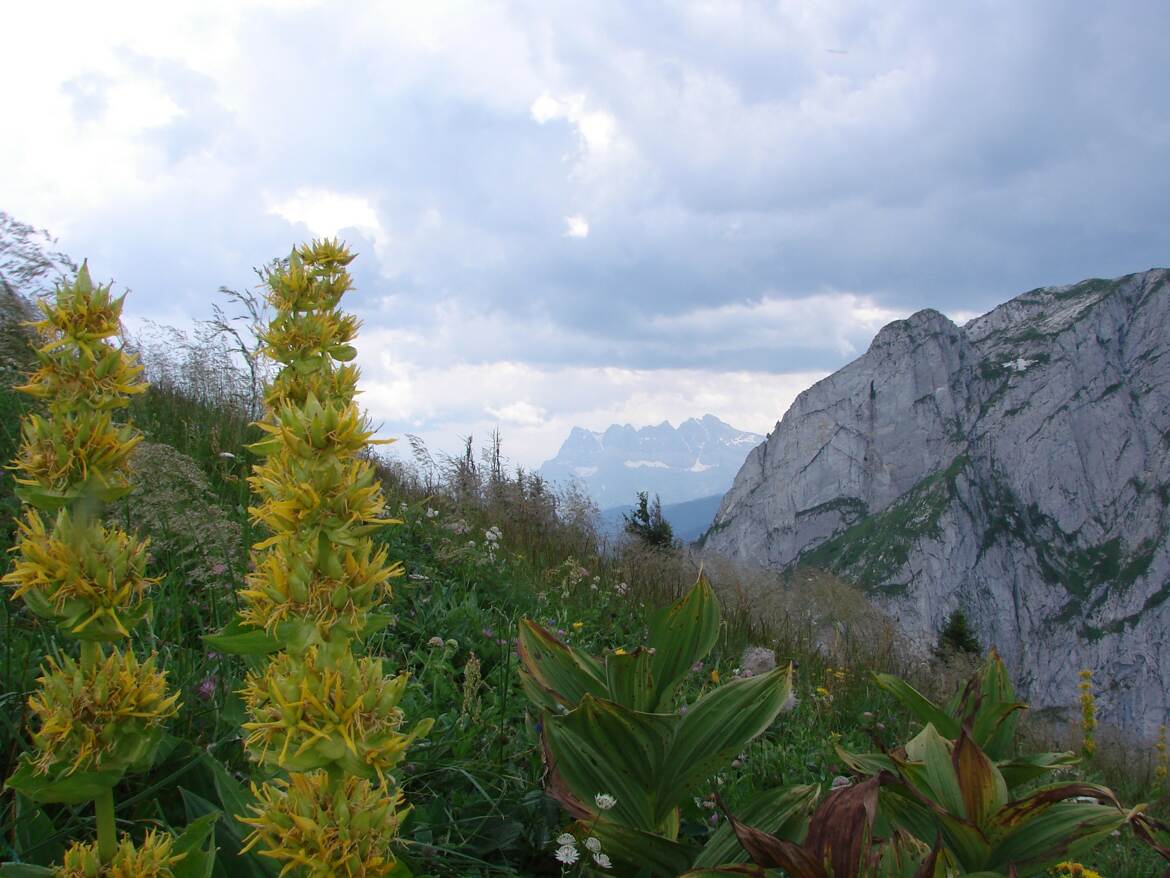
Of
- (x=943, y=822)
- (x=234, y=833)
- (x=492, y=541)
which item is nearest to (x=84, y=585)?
(x=234, y=833)

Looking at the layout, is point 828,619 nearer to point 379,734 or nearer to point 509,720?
point 509,720

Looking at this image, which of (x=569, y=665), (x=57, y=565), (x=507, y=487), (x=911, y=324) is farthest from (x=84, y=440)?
(x=911, y=324)

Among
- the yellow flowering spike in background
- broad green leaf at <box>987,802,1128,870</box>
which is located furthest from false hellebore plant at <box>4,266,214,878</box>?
broad green leaf at <box>987,802,1128,870</box>

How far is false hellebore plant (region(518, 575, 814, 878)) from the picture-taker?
2164 millimetres

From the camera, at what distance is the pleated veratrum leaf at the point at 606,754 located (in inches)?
85.6

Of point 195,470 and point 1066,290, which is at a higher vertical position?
point 1066,290

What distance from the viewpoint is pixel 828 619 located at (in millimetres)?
9031

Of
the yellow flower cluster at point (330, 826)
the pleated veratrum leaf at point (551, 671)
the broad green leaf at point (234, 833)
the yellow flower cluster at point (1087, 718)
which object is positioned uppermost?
the yellow flower cluster at point (330, 826)

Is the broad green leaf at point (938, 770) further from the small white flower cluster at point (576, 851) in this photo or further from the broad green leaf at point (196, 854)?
the broad green leaf at point (196, 854)

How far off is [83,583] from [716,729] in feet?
5.73

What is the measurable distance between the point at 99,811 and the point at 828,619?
884 cm

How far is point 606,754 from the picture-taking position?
2.26m

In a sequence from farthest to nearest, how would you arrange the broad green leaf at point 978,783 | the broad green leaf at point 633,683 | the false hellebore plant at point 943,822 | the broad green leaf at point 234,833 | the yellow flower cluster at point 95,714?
1. the broad green leaf at point 633,683
2. the broad green leaf at point 978,783
3. the false hellebore plant at point 943,822
4. the broad green leaf at point 234,833
5. the yellow flower cluster at point 95,714

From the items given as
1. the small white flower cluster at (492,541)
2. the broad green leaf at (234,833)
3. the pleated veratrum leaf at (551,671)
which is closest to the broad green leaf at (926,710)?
the pleated veratrum leaf at (551,671)
